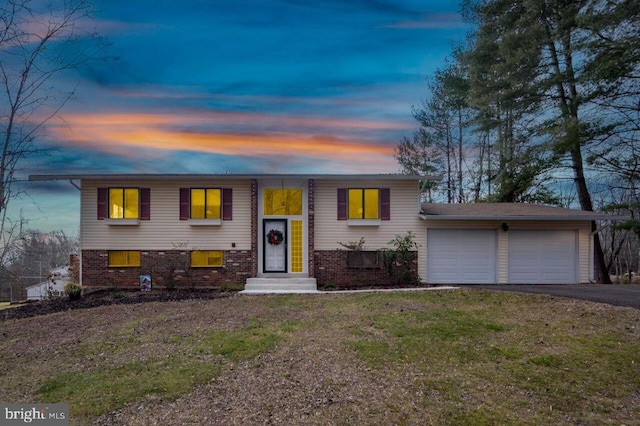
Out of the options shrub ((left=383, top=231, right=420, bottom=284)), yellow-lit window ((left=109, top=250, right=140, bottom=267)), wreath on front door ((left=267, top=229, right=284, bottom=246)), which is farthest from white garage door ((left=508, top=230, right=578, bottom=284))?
yellow-lit window ((left=109, top=250, right=140, bottom=267))

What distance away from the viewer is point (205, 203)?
12727mm

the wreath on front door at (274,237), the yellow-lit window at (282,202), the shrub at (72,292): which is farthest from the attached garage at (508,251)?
the shrub at (72,292)

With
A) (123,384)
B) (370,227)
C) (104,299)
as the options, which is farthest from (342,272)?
(123,384)

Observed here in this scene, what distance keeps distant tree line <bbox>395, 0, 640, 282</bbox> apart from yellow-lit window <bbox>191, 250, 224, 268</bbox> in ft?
27.7

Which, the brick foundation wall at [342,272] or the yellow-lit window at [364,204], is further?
the yellow-lit window at [364,204]

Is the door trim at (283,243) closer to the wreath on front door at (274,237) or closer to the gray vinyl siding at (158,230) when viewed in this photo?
the wreath on front door at (274,237)

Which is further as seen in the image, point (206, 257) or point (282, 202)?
point (282, 202)

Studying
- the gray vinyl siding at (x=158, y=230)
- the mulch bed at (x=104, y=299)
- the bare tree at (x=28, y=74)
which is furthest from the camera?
the gray vinyl siding at (x=158, y=230)

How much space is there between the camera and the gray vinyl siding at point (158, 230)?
41.4 feet

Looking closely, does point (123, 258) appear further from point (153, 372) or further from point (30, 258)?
point (153, 372)

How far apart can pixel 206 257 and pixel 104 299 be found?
3.29 metres

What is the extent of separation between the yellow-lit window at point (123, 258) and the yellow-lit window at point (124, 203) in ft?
4.09

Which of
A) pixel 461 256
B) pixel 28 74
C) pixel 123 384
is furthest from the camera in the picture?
pixel 461 256

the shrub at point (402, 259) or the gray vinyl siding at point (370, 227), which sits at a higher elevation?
the gray vinyl siding at point (370, 227)
